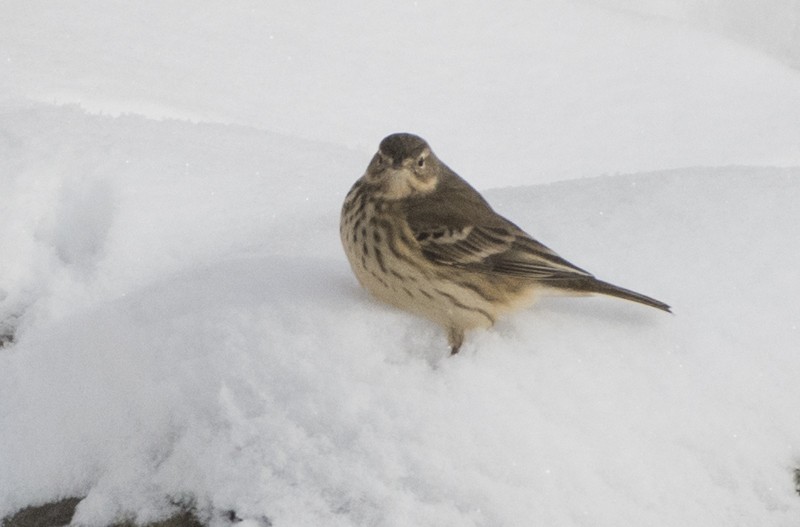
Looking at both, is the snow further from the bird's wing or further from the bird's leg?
the bird's wing

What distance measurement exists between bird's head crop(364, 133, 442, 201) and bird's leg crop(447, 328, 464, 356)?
61 centimetres

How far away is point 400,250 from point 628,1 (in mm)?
5952

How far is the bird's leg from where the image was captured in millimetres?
3367

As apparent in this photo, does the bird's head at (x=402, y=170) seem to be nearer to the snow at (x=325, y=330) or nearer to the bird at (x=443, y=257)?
the bird at (x=443, y=257)

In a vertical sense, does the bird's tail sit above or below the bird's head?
below

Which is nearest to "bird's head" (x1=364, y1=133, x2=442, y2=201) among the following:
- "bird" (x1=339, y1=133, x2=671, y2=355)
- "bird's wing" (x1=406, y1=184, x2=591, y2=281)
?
"bird" (x1=339, y1=133, x2=671, y2=355)

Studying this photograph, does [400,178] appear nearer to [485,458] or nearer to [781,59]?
[485,458]

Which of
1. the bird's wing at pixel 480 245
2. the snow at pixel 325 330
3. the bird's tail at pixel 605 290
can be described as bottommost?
the snow at pixel 325 330

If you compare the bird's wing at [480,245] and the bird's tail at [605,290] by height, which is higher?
the bird's wing at [480,245]

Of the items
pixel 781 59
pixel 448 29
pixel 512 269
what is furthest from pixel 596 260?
pixel 781 59

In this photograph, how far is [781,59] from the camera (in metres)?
8.56

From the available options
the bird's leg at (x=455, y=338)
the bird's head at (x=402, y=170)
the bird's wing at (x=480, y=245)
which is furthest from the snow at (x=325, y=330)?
the bird's head at (x=402, y=170)

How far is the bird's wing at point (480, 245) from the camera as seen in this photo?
3.64 metres

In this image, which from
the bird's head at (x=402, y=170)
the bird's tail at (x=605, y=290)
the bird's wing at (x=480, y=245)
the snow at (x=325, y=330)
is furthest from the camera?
the bird's head at (x=402, y=170)
